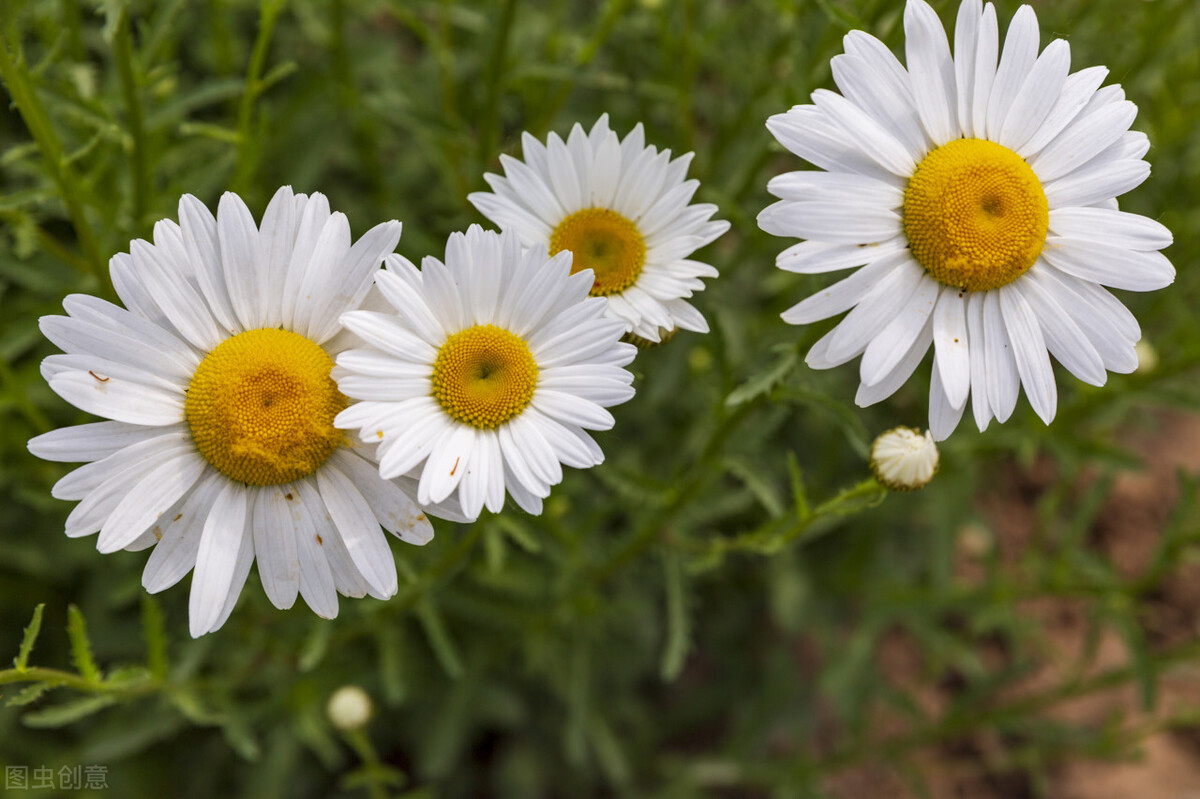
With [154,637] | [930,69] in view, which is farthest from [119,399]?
[930,69]

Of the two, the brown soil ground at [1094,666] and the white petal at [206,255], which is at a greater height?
the white petal at [206,255]

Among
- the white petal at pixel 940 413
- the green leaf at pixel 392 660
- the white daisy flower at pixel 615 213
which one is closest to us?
A: the white petal at pixel 940 413

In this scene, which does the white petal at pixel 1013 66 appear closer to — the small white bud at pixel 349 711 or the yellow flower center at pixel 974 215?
the yellow flower center at pixel 974 215

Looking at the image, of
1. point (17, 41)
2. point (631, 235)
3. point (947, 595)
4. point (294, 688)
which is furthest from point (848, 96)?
point (294, 688)

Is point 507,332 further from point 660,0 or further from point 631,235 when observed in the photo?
point 660,0

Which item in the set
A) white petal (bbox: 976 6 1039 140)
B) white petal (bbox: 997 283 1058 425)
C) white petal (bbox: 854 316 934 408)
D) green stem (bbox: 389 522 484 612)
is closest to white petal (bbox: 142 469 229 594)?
green stem (bbox: 389 522 484 612)

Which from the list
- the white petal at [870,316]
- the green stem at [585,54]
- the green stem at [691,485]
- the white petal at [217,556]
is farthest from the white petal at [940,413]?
the green stem at [585,54]

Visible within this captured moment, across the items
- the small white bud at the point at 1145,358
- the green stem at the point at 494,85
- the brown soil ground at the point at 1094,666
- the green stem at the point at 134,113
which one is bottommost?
the brown soil ground at the point at 1094,666

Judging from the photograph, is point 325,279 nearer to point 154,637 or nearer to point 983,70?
point 154,637
